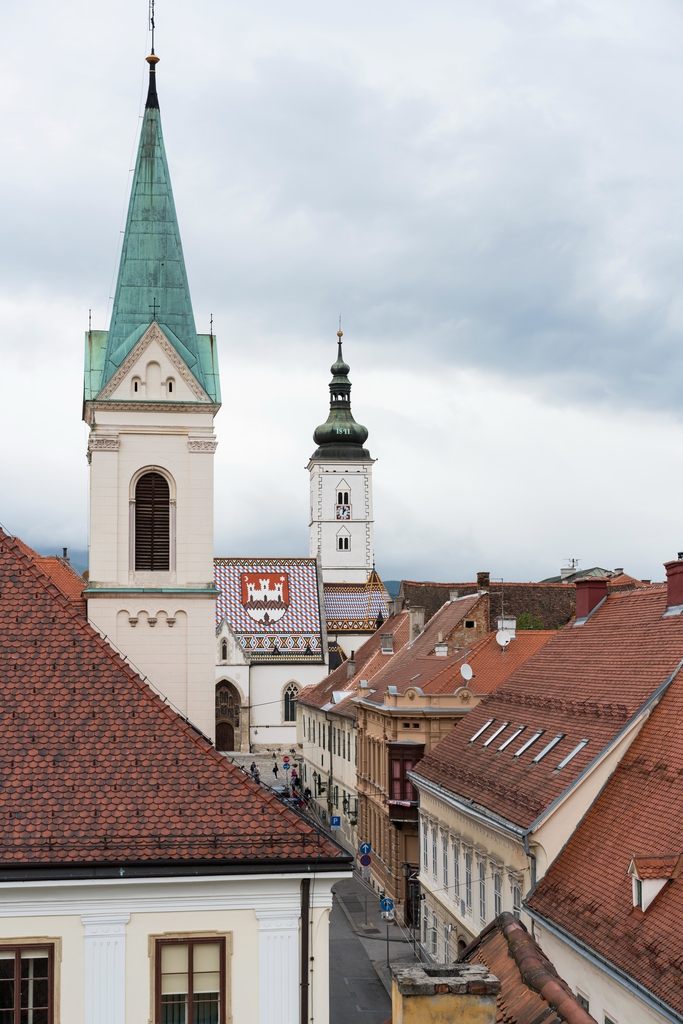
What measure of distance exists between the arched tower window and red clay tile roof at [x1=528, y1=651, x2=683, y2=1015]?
77.9 meters

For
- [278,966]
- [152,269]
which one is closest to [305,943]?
[278,966]

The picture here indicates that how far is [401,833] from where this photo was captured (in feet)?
142

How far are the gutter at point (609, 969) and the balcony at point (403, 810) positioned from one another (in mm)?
20090

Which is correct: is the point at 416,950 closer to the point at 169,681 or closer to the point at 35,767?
the point at 169,681

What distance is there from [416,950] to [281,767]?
5094 centimetres

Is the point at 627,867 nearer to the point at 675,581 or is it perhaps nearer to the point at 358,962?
the point at 675,581

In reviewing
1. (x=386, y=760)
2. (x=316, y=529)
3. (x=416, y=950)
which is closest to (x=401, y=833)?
(x=386, y=760)

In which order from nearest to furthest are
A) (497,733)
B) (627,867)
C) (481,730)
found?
(627,867) → (497,733) → (481,730)

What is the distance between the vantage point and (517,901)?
24.1 m

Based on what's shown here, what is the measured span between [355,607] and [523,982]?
97.7 m

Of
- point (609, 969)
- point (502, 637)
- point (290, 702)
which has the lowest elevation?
point (290, 702)

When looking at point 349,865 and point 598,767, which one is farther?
point 598,767

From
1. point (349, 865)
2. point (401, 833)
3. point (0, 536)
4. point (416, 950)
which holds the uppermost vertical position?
point (0, 536)

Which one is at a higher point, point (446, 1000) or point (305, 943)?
point (446, 1000)
